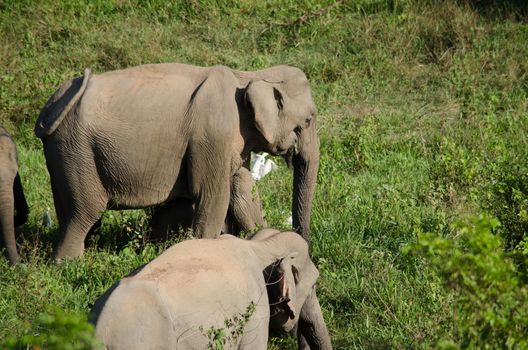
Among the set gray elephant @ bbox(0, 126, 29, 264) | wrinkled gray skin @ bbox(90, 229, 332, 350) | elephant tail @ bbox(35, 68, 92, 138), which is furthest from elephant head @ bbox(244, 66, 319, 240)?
gray elephant @ bbox(0, 126, 29, 264)

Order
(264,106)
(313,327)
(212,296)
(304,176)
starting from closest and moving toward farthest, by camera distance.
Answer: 1. (212,296)
2. (313,327)
3. (264,106)
4. (304,176)

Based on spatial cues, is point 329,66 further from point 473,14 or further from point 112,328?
point 112,328

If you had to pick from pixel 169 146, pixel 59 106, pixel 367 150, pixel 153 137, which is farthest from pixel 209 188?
pixel 367 150

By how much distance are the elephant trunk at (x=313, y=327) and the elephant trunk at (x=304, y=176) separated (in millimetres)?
1519

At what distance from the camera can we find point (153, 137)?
755cm

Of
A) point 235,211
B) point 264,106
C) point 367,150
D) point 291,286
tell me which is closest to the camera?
point 291,286

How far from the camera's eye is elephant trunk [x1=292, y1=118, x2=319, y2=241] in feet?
26.3

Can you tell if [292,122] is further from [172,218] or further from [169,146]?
[172,218]

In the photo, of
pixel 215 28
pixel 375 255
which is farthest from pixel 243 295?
pixel 215 28

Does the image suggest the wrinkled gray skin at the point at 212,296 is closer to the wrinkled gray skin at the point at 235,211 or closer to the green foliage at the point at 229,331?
the green foliage at the point at 229,331

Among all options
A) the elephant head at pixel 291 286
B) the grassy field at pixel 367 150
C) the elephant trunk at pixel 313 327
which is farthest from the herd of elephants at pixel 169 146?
the elephant trunk at pixel 313 327

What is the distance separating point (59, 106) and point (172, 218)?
106 cm

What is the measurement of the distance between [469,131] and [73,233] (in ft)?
13.0

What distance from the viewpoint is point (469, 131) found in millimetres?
10297
